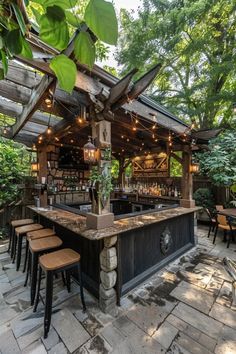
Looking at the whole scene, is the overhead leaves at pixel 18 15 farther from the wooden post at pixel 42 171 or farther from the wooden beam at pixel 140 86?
the wooden post at pixel 42 171

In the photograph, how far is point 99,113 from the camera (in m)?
2.37

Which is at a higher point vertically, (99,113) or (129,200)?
(99,113)

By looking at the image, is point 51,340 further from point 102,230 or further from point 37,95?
point 37,95

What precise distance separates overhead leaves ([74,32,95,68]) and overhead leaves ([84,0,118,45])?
87mm

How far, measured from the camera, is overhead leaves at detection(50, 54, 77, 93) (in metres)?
0.48

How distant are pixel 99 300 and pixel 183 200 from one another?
9.44 ft

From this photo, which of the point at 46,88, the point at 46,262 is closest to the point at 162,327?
the point at 46,262

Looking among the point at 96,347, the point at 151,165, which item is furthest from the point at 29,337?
the point at 151,165

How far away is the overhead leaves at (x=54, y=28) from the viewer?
0.44 meters

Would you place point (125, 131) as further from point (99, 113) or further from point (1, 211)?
point (1, 211)

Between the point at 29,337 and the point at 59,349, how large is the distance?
14.8 inches

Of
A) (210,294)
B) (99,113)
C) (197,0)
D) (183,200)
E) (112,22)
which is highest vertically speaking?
(197,0)

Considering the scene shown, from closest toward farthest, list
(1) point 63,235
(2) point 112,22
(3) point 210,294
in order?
(2) point 112,22, (3) point 210,294, (1) point 63,235

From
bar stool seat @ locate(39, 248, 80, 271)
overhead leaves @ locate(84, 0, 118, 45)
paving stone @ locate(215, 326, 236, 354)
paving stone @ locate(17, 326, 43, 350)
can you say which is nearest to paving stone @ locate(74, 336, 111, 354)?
paving stone @ locate(17, 326, 43, 350)
